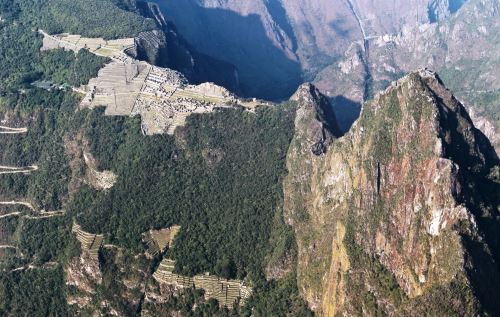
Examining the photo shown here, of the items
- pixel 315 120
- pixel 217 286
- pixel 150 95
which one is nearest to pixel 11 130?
pixel 150 95

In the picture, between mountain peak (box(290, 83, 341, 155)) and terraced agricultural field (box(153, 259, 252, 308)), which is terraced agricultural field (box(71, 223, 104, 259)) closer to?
terraced agricultural field (box(153, 259, 252, 308))

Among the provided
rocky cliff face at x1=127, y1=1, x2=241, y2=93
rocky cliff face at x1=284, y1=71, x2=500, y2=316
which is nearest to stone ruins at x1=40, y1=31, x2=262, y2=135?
rocky cliff face at x1=127, y1=1, x2=241, y2=93

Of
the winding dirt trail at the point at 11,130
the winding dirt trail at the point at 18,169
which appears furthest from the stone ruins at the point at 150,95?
the winding dirt trail at the point at 18,169

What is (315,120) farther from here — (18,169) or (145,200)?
(18,169)

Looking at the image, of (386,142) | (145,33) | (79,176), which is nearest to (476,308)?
(386,142)

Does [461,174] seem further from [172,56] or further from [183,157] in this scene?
[172,56]

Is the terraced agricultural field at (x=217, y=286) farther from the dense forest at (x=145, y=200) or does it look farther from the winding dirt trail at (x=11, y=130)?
the winding dirt trail at (x=11, y=130)
